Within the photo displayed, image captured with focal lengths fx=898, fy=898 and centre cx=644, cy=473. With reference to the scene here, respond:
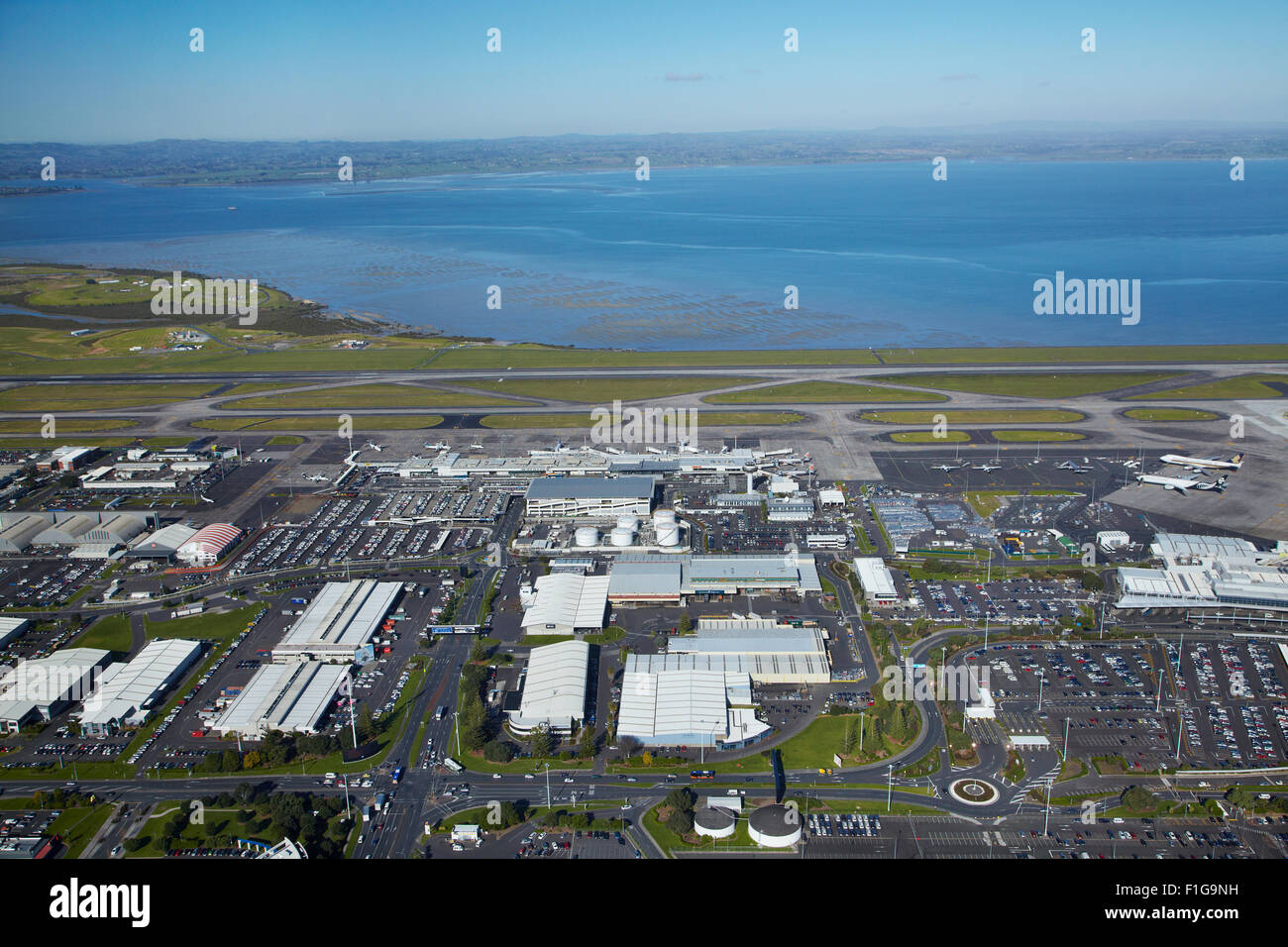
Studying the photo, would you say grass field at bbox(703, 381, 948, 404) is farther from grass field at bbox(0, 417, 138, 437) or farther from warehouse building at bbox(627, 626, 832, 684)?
grass field at bbox(0, 417, 138, 437)

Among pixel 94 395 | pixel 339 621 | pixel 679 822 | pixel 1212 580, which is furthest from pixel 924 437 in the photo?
pixel 94 395

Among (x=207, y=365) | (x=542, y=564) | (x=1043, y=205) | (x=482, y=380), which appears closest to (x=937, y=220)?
(x=1043, y=205)

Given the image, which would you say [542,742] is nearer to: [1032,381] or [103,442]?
[103,442]

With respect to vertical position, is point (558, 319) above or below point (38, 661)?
above

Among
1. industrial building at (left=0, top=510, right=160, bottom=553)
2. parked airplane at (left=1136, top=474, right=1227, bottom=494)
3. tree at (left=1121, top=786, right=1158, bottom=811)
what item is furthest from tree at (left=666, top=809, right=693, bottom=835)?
parked airplane at (left=1136, top=474, right=1227, bottom=494)

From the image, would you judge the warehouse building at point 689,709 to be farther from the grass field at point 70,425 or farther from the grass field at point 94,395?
the grass field at point 94,395

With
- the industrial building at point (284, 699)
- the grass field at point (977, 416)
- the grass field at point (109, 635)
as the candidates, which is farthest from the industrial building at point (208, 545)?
the grass field at point (977, 416)
